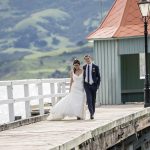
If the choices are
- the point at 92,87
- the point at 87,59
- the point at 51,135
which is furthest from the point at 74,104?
the point at 51,135

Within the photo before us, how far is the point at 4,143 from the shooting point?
12000mm

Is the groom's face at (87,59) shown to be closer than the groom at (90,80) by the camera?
Yes

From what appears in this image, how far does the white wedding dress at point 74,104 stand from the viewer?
17672 millimetres

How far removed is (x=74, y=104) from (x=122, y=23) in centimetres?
1181

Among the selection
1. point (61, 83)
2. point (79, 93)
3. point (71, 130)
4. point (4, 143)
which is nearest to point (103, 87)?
point (61, 83)

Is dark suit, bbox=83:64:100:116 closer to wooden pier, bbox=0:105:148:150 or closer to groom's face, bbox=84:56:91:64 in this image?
groom's face, bbox=84:56:91:64

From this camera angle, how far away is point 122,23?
28828mm

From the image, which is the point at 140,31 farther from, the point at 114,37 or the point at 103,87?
the point at 103,87

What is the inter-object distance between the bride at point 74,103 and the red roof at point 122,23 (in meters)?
9.94

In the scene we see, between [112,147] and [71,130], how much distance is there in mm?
1541

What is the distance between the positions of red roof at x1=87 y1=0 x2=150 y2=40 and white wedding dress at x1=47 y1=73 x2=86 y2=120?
32.7 ft

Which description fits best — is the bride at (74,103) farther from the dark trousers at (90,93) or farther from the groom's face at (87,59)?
the groom's face at (87,59)

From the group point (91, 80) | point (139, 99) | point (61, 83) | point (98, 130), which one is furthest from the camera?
point (139, 99)

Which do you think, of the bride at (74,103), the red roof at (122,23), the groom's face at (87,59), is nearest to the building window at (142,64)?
the red roof at (122,23)
